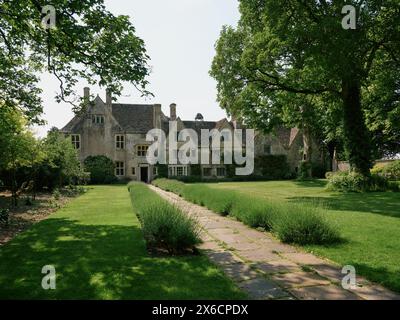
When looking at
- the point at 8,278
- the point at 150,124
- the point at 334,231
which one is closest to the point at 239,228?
the point at 334,231

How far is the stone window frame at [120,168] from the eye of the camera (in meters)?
49.3

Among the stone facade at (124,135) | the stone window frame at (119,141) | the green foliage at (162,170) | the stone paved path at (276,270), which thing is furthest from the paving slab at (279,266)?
the stone window frame at (119,141)

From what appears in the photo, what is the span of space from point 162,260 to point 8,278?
2.76 m

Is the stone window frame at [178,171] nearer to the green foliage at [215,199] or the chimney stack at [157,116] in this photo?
the chimney stack at [157,116]

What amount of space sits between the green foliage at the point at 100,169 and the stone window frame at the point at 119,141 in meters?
2.54

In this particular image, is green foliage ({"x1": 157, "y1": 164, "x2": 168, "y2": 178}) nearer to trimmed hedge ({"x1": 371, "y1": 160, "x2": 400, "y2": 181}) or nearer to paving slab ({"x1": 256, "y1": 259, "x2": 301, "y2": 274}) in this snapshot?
trimmed hedge ({"x1": 371, "y1": 160, "x2": 400, "y2": 181})

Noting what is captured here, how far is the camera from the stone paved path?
502 centimetres

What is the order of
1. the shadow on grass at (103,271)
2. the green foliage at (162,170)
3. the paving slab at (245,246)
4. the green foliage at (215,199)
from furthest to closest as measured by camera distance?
the green foliage at (162,170), the green foliage at (215,199), the paving slab at (245,246), the shadow on grass at (103,271)

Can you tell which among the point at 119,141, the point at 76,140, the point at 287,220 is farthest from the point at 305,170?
the point at 287,220

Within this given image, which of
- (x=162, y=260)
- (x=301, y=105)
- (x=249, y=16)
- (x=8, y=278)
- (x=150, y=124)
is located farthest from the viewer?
(x=150, y=124)

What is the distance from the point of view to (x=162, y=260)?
722 cm

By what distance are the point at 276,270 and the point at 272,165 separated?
48.4 m
